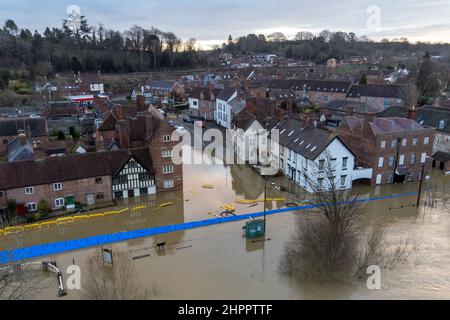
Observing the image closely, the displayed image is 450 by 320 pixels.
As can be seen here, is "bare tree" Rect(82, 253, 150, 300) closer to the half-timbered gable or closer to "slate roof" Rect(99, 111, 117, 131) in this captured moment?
the half-timbered gable

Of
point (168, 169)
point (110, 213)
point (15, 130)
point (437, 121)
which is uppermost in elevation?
point (437, 121)

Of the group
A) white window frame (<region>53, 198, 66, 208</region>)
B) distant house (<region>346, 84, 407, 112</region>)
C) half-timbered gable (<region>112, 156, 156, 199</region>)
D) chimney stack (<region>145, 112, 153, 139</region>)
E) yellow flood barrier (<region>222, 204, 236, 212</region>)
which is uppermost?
distant house (<region>346, 84, 407, 112</region>)

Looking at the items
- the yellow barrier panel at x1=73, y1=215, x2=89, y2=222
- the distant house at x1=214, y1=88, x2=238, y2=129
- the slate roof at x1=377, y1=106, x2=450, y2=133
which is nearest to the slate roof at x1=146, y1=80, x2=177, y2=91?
the distant house at x1=214, y1=88, x2=238, y2=129

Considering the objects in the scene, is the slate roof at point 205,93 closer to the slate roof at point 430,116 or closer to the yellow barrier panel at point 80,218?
the slate roof at point 430,116

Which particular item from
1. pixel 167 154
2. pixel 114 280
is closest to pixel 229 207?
pixel 167 154

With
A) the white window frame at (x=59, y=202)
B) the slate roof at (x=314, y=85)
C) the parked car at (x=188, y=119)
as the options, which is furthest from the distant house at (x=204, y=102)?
the white window frame at (x=59, y=202)

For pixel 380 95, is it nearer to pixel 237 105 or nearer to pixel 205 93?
pixel 237 105

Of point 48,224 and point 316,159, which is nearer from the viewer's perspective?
point 48,224
